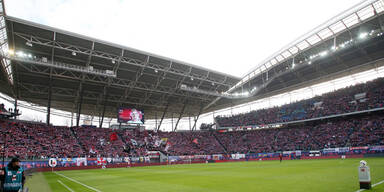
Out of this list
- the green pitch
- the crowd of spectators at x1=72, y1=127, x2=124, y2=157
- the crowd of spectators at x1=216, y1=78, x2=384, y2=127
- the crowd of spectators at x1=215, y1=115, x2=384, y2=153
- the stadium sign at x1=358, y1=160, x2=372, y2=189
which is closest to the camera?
the stadium sign at x1=358, y1=160, x2=372, y2=189

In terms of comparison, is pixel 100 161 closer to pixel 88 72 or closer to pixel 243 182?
pixel 88 72

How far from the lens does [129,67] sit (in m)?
42.9

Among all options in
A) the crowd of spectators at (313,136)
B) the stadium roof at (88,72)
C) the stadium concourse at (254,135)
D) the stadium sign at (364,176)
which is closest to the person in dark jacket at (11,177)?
the stadium sign at (364,176)

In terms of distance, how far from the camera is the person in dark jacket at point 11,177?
7.01m

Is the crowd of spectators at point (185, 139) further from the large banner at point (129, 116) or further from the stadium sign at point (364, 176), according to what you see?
the stadium sign at point (364, 176)

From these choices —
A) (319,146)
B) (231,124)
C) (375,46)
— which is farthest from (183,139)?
(375,46)

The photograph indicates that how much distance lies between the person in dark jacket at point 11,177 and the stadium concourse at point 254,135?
33593mm

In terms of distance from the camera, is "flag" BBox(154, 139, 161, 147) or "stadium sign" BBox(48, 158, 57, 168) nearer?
"stadium sign" BBox(48, 158, 57, 168)

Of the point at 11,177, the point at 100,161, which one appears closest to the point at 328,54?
the point at 100,161

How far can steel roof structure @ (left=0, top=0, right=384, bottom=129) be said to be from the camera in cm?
3375

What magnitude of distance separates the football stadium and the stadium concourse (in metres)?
0.24

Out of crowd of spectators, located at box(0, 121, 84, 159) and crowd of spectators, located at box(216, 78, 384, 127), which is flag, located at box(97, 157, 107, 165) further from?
crowd of spectators, located at box(216, 78, 384, 127)

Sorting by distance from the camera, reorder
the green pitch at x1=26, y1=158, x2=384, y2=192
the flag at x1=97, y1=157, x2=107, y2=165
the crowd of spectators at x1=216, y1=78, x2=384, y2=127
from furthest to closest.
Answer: the crowd of spectators at x1=216, y1=78, x2=384, y2=127 → the flag at x1=97, y1=157, x2=107, y2=165 → the green pitch at x1=26, y1=158, x2=384, y2=192

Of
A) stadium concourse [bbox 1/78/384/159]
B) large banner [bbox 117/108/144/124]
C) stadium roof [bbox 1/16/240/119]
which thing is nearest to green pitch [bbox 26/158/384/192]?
stadium roof [bbox 1/16/240/119]
